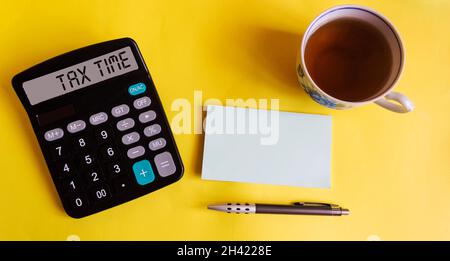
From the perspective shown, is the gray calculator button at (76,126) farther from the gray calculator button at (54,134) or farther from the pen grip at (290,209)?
the pen grip at (290,209)

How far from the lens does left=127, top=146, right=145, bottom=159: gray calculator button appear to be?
420 millimetres

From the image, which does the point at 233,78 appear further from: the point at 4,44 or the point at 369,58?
the point at 4,44

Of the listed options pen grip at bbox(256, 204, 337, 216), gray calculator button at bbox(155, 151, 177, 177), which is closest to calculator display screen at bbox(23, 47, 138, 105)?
gray calculator button at bbox(155, 151, 177, 177)

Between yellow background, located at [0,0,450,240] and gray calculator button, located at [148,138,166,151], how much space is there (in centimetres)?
3

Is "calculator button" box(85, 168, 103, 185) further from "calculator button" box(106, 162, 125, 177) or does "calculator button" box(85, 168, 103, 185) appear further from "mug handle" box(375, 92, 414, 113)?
"mug handle" box(375, 92, 414, 113)

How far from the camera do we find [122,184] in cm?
42

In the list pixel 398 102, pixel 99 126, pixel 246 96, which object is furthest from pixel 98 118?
pixel 398 102

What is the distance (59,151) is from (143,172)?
9 centimetres

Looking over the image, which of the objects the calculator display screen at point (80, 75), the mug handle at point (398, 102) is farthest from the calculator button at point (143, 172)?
the mug handle at point (398, 102)

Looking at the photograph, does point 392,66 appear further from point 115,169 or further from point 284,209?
point 115,169

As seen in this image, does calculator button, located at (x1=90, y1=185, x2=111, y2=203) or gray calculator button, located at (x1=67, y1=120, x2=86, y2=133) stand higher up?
gray calculator button, located at (x1=67, y1=120, x2=86, y2=133)

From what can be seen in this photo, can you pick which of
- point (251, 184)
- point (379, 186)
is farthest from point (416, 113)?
point (251, 184)

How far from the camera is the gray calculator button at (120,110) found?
1.38 feet

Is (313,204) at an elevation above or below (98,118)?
below
